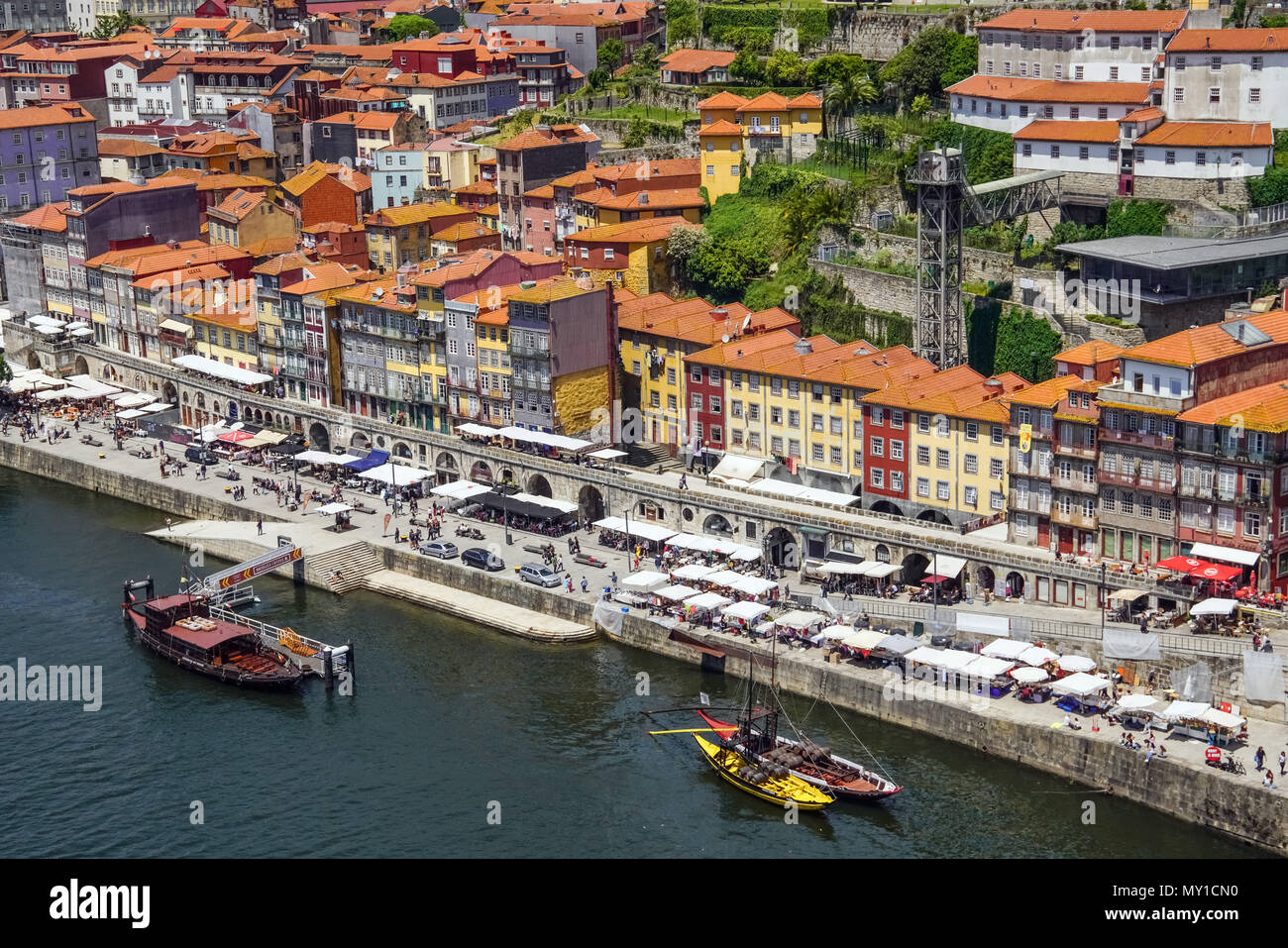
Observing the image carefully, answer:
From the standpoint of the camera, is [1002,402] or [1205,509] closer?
[1205,509]

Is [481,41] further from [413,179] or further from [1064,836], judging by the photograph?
[1064,836]

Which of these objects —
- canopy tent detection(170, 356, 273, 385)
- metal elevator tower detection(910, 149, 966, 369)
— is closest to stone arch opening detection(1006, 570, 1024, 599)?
metal elevator tower detection(910, 149, 966, 369)

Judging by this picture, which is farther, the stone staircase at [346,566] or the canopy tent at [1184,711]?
the stone staircase at [346,566]

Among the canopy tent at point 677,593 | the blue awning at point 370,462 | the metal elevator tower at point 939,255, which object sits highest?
the metal elevator tower at point 939,255

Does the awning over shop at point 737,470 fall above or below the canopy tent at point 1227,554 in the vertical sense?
below

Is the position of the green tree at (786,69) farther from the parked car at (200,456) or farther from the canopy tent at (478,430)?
the parked car at (200,456)

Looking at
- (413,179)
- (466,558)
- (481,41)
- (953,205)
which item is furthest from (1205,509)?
(481,41)

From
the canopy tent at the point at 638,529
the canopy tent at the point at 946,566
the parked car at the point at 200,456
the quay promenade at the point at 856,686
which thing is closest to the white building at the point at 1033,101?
the canopy tent at the point at 946,566
